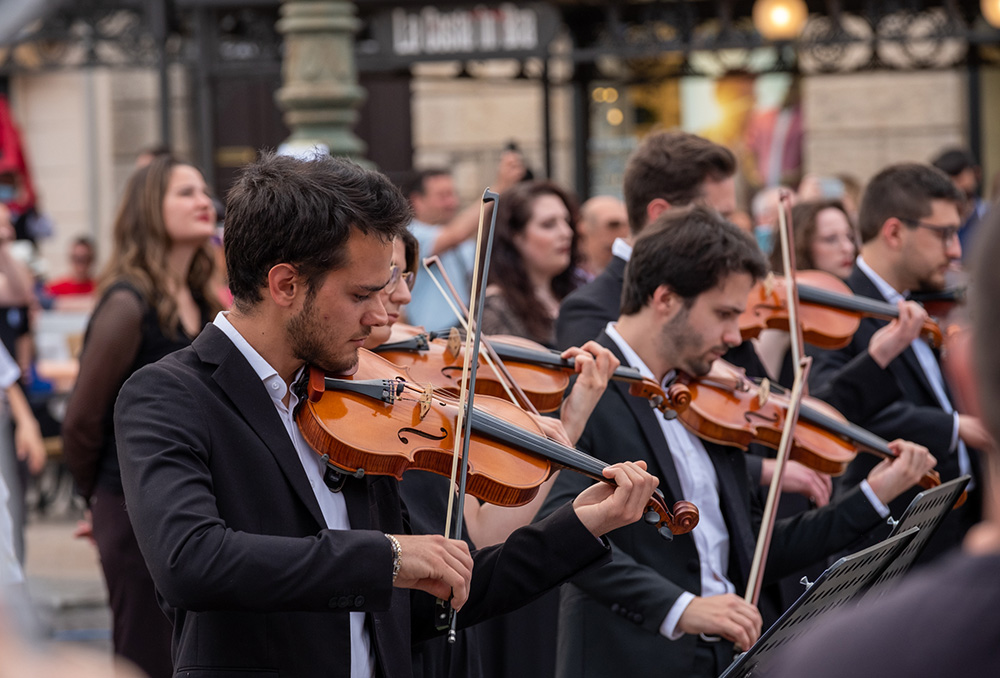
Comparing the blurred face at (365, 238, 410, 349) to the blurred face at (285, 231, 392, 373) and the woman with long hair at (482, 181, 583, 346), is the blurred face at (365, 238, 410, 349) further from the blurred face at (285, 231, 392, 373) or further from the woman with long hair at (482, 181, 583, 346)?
the woman with long hair at (482, 181, 583, 346)

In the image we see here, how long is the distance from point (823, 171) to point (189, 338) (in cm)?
755

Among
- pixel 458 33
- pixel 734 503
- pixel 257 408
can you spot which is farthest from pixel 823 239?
pixel 257 408

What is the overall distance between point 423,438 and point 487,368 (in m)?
0.85

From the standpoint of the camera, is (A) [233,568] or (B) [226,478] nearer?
(A) [233,568]

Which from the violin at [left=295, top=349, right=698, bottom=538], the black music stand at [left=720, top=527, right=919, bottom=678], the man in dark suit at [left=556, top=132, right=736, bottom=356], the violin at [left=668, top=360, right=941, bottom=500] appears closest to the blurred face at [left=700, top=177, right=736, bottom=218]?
the man in dark suit at [left=556, top=132, right=736, bottom=356]

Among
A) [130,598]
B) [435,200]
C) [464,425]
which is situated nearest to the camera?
[464,425]

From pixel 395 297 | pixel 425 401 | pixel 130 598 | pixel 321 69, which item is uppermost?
pixel 321 69

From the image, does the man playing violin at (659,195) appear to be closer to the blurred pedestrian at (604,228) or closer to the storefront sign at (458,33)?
the blurred pedestrian at (604,228)

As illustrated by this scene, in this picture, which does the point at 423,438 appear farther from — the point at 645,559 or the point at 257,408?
the point at 645,559

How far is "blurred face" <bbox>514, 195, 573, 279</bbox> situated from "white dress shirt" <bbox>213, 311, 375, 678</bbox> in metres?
2.93

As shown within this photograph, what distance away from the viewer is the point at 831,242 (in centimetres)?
541

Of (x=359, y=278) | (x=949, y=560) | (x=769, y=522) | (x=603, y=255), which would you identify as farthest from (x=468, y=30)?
(x=949, y=560)

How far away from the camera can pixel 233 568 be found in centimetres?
188

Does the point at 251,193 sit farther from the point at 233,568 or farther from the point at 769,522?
the point at 769,522
